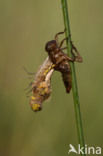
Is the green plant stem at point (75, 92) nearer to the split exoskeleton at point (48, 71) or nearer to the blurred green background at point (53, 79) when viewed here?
the split exoskeleton at point (48, 71)

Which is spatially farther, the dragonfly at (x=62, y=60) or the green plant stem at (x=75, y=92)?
the dragonfly at (x=62, y=60)

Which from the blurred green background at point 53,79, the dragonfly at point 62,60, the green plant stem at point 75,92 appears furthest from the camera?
the blurred green background at point 53,79

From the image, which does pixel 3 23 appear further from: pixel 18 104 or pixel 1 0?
pixel 18 104

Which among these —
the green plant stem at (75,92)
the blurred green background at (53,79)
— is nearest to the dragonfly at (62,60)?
the green plant stem at (75,92)

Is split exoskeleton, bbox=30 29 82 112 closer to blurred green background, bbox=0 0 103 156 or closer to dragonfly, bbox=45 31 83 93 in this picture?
dragonfly, bbox=45 31 83 93

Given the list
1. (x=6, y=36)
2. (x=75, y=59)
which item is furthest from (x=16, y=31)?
(x=75, y=59)

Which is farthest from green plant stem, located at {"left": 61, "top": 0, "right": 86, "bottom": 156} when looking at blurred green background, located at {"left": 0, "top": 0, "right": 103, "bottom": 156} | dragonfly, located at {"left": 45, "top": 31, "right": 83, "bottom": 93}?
blurred green background, located at {"left": 0, "top": 0, "right": 103, "bottom": 156}

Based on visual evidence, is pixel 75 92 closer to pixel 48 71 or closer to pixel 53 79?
pixel 48 71

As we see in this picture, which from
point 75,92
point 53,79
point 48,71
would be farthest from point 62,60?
point 53,79

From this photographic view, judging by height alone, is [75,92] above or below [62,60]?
below
